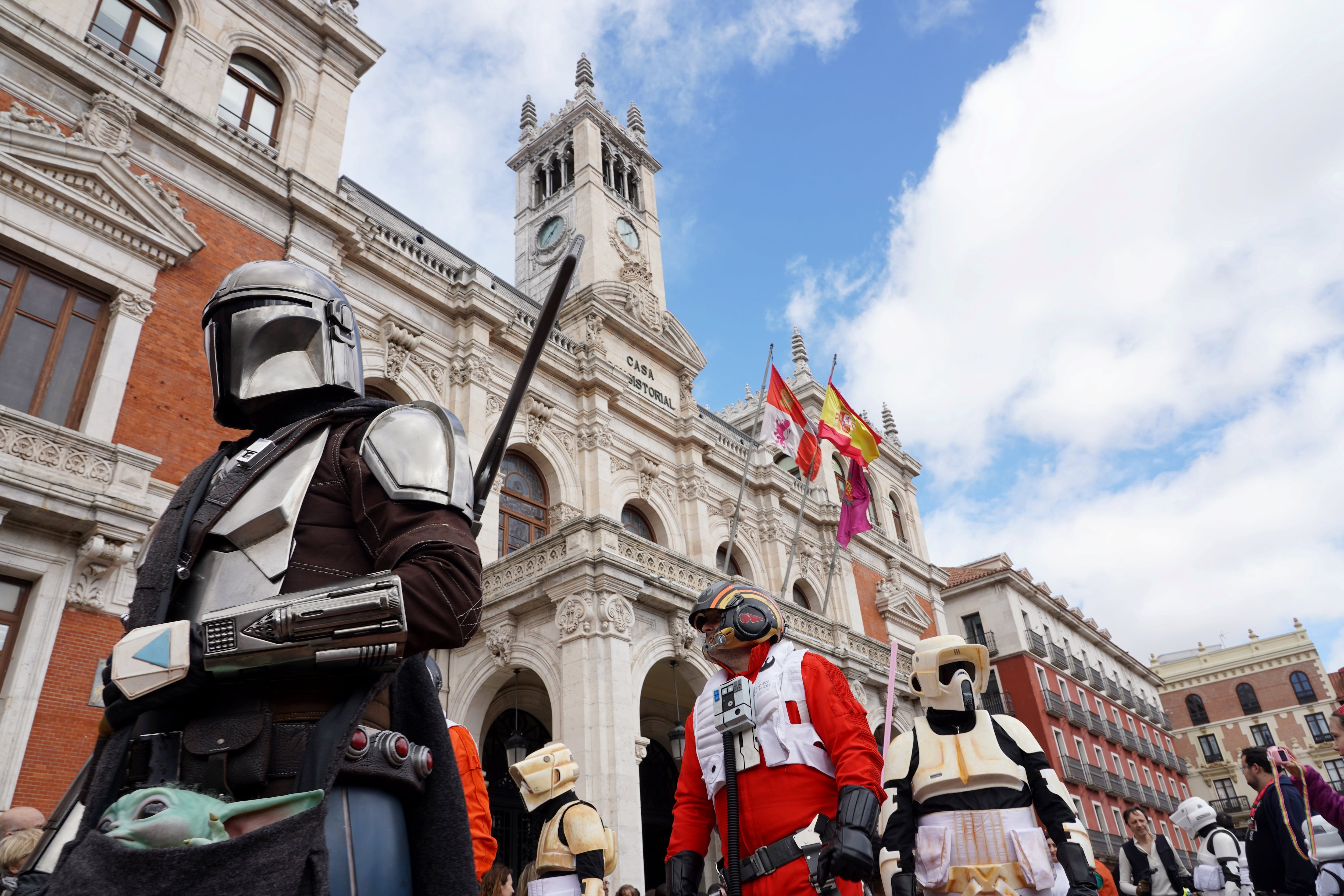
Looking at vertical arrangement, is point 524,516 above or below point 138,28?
below

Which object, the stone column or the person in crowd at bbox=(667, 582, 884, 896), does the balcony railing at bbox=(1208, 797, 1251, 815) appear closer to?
the stone column

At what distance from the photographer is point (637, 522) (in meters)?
20.2

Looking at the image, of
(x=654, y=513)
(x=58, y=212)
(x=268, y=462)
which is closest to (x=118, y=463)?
(x=58, y=212)

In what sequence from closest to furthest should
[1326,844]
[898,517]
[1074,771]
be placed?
[1326,844] < [898,517] < [1074,771]

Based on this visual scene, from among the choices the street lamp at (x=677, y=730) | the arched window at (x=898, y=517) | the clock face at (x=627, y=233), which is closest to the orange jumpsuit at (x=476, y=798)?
the street lamp at (x=677, y=730)

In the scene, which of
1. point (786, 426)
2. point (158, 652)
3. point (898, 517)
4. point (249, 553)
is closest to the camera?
point (158, 652)

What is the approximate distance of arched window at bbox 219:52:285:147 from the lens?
46.5 feet

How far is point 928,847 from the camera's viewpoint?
179 inches

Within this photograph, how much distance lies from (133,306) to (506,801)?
9801mm

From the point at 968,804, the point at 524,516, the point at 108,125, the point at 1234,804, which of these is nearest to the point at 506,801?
the point at 524,516

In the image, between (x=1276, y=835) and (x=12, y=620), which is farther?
(x=12, y=620)

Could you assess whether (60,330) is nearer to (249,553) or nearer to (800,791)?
(249,553)

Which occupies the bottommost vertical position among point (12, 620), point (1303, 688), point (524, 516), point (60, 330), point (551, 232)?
point (12, 620)

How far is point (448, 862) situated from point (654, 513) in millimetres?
18007
